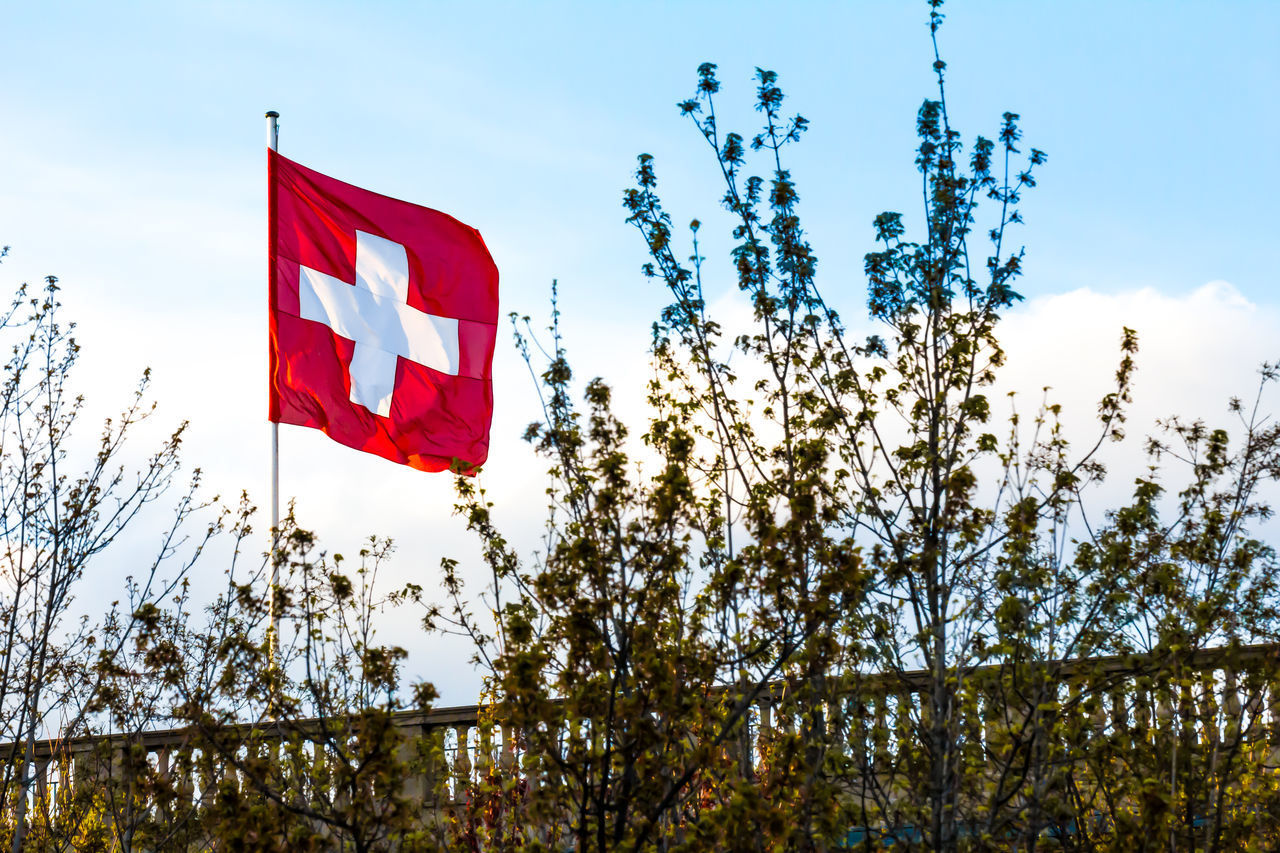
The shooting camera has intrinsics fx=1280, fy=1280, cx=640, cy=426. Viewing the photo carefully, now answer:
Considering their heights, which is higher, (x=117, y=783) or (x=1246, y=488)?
(x=1246, y=488)

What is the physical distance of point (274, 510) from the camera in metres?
13.3

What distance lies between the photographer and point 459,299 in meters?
16.6

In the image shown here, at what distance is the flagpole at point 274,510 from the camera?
31.9 ft

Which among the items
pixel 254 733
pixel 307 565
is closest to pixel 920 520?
pixel 307 565

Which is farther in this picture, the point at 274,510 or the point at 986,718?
the point at 274,510

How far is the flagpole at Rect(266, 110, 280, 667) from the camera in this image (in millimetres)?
9711

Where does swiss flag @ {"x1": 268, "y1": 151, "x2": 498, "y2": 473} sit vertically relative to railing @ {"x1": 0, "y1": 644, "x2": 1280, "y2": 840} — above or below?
above

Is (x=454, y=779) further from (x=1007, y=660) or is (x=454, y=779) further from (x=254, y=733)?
(x=1007, y=660)

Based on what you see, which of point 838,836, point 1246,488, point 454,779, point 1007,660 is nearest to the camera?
point 838,836

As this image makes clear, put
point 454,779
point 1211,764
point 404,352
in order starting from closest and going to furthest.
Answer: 1. point 1211,764
2. point 454,779
3. point 404,352

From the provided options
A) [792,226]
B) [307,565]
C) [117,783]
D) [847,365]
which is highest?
[792,226]

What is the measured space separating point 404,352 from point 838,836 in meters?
10.6

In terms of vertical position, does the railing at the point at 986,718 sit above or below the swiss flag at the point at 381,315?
below

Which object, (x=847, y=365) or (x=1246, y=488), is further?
(x=1246, y=488)
